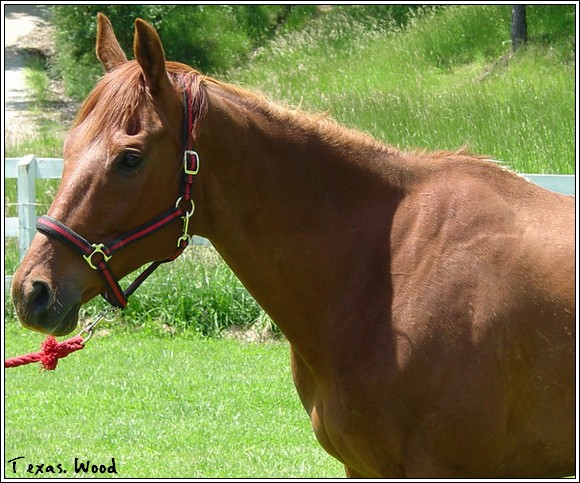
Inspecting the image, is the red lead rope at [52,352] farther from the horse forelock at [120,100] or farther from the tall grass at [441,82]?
the tall grass at [441,82]

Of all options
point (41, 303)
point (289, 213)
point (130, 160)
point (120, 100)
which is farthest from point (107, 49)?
point (41, 303)

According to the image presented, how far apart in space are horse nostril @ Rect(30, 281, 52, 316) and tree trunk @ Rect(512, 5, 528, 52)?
15.1 metres

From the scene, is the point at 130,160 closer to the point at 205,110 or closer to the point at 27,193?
the point at 205,110

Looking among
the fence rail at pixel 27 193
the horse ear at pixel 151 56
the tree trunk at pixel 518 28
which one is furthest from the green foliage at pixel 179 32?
the horse ear at pixel 151 56

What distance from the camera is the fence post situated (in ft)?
26.9

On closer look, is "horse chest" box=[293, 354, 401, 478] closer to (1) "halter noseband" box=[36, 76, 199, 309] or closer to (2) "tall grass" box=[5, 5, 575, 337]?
(1) "halter noseband" box=[36, 76, 199, 309]

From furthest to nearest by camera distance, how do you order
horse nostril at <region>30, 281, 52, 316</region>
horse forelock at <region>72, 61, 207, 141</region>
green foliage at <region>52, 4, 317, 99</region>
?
green foliage at <region>52, 4, 317, 99</region> → horse forelock at <region>72, 61, 207, 141</region> → horse nostril at <region>30, 281, 52, 316</region>

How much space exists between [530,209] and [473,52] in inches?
615

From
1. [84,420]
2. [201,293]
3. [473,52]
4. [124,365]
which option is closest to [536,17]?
[473,52]

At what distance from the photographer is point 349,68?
17125 millimetres

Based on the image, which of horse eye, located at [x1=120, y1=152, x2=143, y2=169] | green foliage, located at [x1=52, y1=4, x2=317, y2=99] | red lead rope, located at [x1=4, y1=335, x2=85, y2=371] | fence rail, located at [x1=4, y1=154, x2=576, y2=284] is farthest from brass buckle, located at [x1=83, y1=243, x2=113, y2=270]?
green foliage, located at [x1=52, y1=4, x2=317, y2=99]

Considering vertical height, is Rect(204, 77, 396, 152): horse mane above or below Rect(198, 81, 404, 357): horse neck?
above

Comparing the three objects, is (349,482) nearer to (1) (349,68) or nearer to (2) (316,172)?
(2) (316,172)

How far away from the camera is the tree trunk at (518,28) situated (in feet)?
52.8
